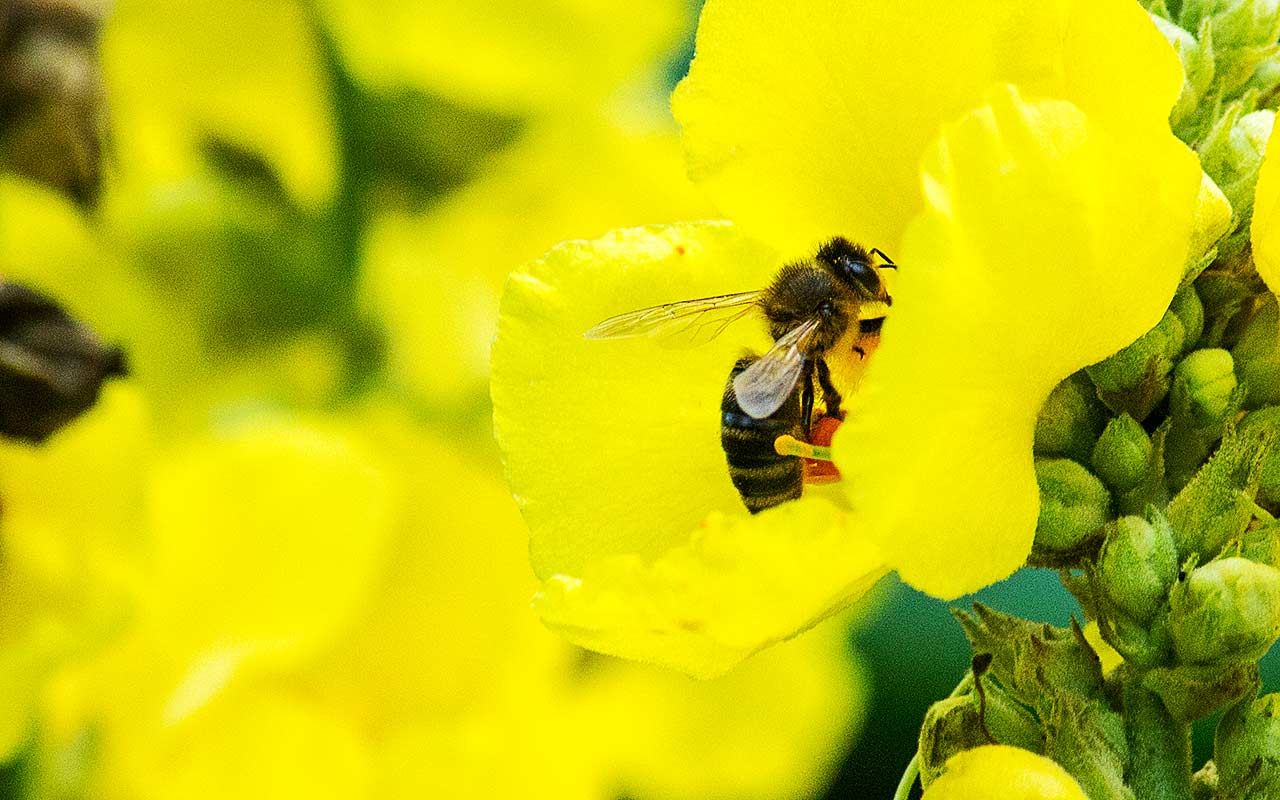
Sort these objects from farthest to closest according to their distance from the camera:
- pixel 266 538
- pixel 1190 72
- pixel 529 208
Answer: pixel 529 208
pixel 266 538
pixel 1190 72

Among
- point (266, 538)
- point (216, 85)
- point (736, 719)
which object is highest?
point (216, 85)

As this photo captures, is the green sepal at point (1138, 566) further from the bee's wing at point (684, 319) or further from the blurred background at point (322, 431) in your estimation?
the blurred background at point (322, 431)

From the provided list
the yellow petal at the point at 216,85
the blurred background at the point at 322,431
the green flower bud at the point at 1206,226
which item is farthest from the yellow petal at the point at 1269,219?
the yellow petal at the point at 216,85

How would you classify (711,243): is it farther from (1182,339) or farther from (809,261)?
(1182,339)

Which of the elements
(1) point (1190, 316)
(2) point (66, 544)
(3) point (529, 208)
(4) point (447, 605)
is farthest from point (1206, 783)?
(3) point (529, 208)

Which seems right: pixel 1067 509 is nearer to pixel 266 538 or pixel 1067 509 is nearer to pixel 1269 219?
pixel 1269 219

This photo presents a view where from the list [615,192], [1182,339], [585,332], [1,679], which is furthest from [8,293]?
[615,192]
